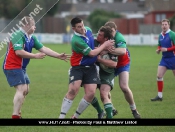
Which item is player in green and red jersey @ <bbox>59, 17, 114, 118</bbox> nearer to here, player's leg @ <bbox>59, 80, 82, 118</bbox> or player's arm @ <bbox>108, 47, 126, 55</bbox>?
player's leg @ <bbox>59, 80, 82, 118</bbox>

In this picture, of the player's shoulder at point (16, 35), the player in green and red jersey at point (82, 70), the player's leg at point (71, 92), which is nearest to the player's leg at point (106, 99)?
the player in green and red jersey at point (82, 70)

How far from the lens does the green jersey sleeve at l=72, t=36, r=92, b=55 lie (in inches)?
381

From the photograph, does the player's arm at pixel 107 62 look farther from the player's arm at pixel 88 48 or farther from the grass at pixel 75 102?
the grass at pixel 75 102

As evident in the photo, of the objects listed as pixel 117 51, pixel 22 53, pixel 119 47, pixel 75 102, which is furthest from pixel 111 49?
pixel 75 102

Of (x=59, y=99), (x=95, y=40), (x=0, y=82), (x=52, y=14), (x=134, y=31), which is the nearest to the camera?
(x=95, y=40)

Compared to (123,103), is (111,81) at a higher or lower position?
higher

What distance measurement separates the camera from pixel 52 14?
72.7 metres

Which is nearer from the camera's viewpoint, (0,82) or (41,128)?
(41,128)

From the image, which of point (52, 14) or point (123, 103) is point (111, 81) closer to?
point (123, 103)

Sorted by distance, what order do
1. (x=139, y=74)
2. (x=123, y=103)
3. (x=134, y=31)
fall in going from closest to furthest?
(x=123, y=103), (x=139, y=74), (x=134, y=31)

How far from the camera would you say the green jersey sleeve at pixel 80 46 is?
381 inches

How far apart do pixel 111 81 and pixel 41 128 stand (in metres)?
1.85

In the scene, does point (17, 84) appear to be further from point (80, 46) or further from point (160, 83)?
point (160, 83)

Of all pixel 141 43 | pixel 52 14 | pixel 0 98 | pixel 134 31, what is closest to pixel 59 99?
pixel 0 98
